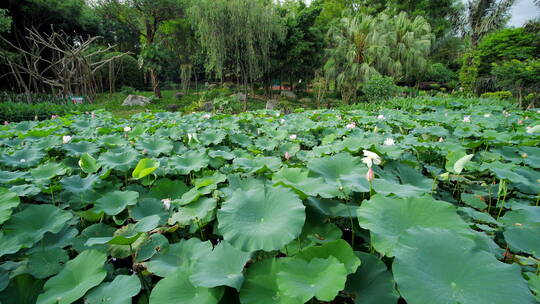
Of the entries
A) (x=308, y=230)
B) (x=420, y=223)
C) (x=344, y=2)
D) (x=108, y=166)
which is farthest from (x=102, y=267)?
(x=344, y=2)

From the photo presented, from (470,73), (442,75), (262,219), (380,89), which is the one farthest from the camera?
(442,75)

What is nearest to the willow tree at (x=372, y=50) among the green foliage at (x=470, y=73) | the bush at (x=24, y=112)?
the green foliage at (x=470, y=73)

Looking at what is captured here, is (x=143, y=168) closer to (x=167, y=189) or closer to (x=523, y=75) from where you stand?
(x=167, y=189)

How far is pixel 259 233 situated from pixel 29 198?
3.90 ft

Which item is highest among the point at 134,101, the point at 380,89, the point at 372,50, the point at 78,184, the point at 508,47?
the point at 508,47

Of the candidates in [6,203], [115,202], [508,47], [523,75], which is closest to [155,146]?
[115,202]

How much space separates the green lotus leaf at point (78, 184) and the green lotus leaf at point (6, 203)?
0.18 meters

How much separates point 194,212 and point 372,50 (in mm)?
16313

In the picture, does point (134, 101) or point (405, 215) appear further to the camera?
point (134, 101)

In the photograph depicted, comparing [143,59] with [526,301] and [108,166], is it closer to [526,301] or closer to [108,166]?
[108,166]

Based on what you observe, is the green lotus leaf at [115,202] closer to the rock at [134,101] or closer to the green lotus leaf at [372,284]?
the green lotus leaf at [372,284]

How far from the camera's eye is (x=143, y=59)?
48.9 ft

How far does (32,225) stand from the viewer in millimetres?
922

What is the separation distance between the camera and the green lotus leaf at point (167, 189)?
48.4 inches
